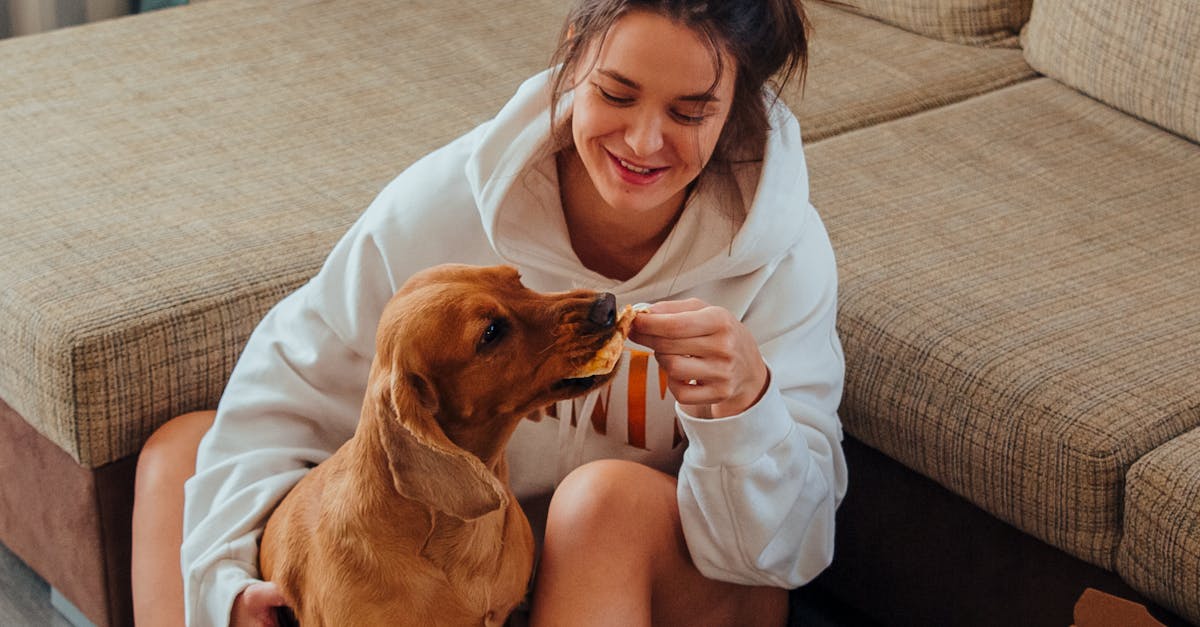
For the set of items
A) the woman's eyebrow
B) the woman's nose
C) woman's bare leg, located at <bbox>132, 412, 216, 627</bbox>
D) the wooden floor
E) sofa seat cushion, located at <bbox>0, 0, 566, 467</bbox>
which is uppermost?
the woman's eyebrow

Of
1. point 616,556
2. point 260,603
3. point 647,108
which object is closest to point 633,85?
point 647,108

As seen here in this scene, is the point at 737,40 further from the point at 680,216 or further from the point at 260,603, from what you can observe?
the point at 260,603

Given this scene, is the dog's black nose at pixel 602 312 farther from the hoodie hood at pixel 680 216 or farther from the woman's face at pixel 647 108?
the hoodie hood at pixel 680 216

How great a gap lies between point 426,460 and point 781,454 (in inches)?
16.3

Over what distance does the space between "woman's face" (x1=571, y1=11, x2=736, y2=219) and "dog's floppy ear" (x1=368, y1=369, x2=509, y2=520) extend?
36cm

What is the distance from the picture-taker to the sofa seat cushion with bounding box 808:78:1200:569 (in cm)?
156

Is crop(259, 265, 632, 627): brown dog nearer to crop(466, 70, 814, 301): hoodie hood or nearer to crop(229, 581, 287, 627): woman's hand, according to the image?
crop(229, 581, 287, 627): woman's hand

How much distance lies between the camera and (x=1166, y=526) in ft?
4.75

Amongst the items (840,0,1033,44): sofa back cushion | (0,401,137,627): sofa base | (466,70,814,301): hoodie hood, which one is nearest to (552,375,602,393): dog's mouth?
(466,70,814,301): hoodie hood

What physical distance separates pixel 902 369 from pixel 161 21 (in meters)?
1.54

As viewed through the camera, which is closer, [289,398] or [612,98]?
[612,98]

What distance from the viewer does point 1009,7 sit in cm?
254

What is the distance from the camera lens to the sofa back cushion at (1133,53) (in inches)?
83.0

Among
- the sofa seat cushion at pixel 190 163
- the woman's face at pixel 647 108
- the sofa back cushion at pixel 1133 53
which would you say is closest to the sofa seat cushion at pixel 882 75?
the sofa back cushion at pixel 1133 53
